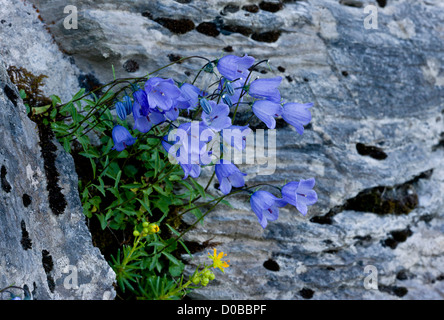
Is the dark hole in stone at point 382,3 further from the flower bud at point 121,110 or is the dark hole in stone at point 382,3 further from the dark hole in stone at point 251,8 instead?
the flower bud at point 121,110

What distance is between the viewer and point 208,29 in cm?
448

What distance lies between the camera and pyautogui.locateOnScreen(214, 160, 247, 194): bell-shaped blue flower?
3.16 m

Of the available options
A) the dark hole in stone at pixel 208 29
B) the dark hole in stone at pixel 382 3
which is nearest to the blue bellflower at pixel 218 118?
the dark hole in stone at pixel 208 29

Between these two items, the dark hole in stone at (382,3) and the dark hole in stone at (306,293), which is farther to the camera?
the dark hole in stone at (382,3)

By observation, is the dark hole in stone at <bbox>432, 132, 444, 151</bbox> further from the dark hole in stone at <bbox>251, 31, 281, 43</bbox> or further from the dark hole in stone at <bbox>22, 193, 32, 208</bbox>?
the dark hole in stone at <bbox>22, 193, 32, 208</bbox>

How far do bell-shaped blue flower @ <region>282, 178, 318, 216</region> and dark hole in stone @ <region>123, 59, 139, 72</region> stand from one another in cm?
205

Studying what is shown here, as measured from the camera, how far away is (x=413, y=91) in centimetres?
504

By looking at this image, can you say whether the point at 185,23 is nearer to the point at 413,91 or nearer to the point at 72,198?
the point at 72,198

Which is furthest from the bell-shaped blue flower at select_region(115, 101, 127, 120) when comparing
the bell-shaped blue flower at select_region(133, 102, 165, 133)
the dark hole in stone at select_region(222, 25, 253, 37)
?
the dark hole in stone at select_region(222, 25, 253, 37)

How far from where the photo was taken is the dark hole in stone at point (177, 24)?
14.3 feet

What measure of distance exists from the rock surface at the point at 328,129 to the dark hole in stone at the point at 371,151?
0.5 inches

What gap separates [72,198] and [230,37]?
7.64ft

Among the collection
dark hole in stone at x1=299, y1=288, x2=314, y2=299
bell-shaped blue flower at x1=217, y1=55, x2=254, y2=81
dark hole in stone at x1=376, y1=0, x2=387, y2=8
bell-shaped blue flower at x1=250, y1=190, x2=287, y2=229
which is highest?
dark hole in stone at x1=376, y1=0, x2=387, y2=8
